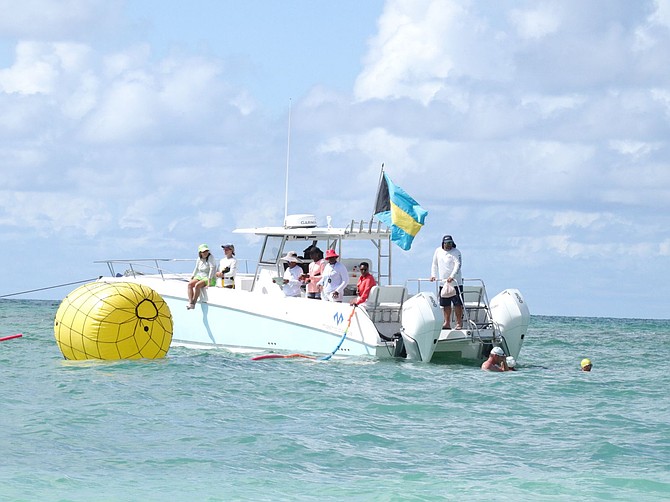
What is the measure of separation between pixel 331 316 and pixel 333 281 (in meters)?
0.74

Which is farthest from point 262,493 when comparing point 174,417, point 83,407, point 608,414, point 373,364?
point 373,364

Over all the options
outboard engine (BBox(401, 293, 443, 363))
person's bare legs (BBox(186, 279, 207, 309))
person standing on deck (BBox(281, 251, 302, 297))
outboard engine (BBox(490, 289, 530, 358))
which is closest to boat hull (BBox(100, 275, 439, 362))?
outboard engine (BBox(401, 293, 443, 363))

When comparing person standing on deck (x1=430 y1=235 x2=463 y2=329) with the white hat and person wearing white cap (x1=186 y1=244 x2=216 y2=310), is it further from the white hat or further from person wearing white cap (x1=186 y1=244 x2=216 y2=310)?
person wearing white cap (x1=186 y1=244 x2=216 y2=310)

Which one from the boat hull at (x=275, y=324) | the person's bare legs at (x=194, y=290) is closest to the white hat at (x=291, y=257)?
the boat hull at (x=275, y=324)

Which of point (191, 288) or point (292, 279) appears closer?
point (292, 279)

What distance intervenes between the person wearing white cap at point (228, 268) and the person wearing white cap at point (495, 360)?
5920 millimetres

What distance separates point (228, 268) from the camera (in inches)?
841

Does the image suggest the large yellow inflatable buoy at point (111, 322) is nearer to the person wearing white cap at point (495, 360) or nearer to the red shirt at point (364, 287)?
the red shirt at point (364, 287)

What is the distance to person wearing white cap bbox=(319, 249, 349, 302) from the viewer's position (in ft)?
62.1

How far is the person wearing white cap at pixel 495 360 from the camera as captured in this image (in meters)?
17.8

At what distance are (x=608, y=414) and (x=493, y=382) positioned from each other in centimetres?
298

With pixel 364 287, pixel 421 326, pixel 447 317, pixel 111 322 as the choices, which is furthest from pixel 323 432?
pixel 447 317

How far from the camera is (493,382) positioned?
16.4 metres

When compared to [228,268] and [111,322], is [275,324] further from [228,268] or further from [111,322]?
[111,322]
